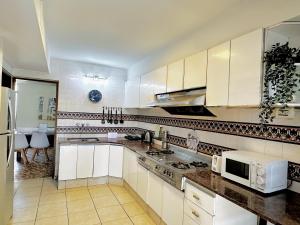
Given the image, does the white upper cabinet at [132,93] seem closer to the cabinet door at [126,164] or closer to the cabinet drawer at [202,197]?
the cabinet door at [126,164]

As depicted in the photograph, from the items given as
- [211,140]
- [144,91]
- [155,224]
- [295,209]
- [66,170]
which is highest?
[144,91]

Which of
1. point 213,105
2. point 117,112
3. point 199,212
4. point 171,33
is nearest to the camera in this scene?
point 199,212

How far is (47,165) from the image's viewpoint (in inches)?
192

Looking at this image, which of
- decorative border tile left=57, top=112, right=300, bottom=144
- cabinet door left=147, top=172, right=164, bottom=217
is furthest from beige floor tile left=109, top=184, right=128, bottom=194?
decorative border tile left=57, top=112, right=300, bottom=144

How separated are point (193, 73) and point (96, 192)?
2.50 m

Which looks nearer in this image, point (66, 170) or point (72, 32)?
point (72, 32)

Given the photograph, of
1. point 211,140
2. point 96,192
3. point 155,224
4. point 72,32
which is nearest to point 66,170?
point 96,192

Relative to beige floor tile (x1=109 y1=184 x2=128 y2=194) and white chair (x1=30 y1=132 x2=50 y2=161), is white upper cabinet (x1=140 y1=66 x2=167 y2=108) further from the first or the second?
white chair (x1=30 y1=132 x2=50 y2=161)

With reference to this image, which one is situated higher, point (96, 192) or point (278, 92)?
point (278, 92)

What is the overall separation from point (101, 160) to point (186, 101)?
7.13ft

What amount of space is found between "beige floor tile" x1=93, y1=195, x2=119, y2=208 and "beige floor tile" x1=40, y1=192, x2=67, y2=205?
19.3 inches

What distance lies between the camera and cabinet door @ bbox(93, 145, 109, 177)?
366 centimetres

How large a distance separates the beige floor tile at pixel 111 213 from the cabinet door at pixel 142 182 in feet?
1.10

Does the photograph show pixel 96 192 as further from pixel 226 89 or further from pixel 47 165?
pixel 226 89
